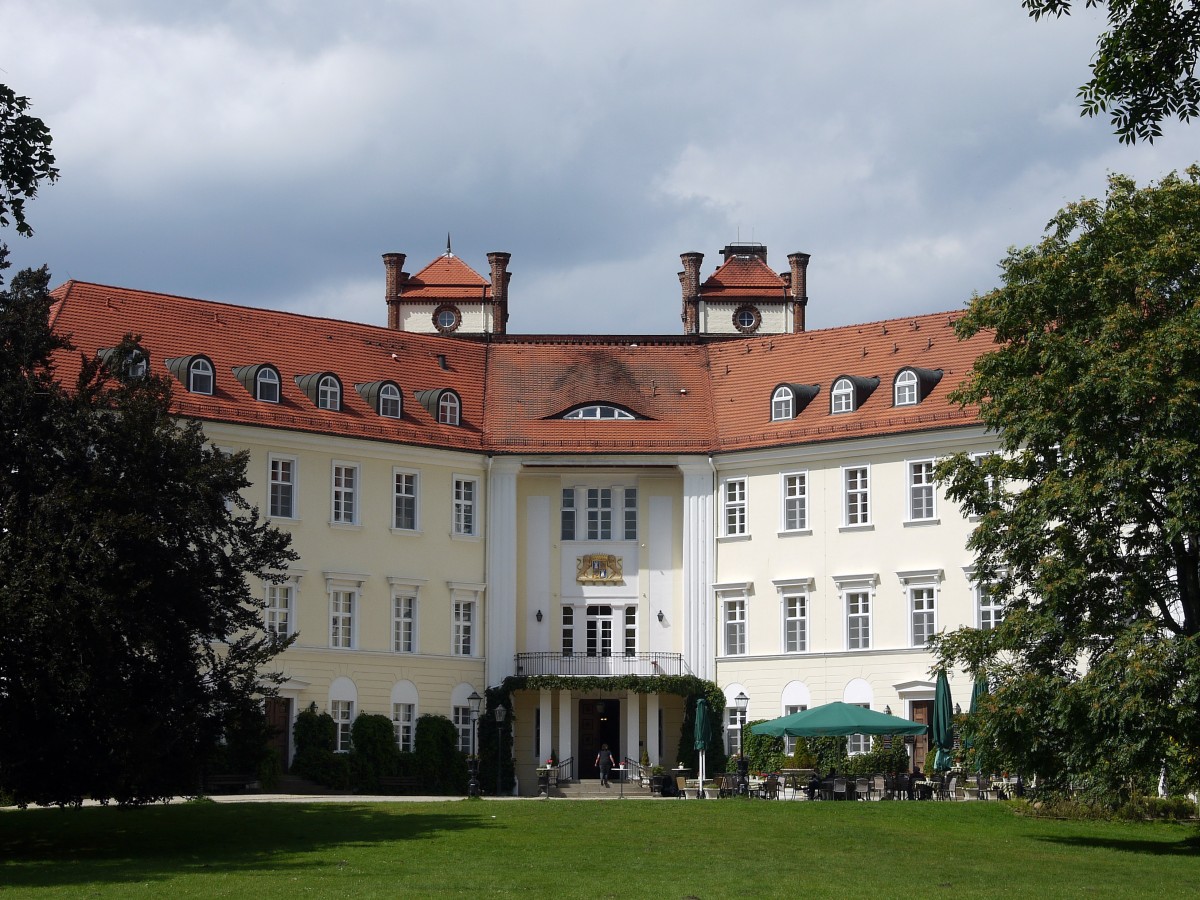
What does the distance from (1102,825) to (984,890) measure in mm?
10776

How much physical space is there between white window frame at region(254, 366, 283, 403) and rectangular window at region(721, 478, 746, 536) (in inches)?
471

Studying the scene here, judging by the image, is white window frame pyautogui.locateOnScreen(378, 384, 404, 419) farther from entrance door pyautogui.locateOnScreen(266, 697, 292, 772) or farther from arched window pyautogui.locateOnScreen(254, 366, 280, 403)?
entrance door pyautogui.locateOnScreen(266, 697, 292, 772)

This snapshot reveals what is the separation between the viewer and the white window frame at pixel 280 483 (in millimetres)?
48125

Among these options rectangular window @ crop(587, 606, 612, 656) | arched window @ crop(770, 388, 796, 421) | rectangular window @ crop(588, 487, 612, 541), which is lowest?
rectangular window @ crop(587, 606, 612, 656)

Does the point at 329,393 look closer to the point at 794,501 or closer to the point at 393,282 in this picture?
the point at 794,501

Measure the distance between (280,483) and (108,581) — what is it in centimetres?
1931

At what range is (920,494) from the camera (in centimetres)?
4853

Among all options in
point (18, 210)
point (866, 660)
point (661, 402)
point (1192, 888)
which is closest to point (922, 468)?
point (866, 660)

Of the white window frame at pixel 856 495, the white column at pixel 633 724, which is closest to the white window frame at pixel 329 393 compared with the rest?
the white column at pixel 633 724

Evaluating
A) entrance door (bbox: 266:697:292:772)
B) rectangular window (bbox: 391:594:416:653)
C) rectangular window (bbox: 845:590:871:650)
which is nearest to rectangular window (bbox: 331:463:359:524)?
rectangular window (bbox: 391:594:416:653)

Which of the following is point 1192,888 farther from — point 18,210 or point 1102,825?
point 18,210

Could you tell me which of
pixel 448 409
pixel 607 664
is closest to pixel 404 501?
pixel 448 409

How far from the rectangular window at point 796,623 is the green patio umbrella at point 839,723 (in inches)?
275

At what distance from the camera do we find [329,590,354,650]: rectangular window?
48.9 m
